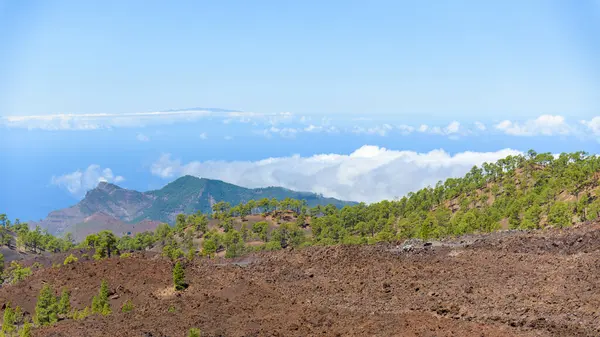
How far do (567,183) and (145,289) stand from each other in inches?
3451

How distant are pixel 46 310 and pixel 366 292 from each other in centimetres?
2535

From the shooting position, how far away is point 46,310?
36.2 m

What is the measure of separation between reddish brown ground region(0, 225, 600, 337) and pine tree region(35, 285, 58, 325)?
2805 mm

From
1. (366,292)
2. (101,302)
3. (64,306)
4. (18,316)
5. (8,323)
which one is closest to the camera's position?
(366,292)

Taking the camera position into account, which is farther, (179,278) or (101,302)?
(179,278)

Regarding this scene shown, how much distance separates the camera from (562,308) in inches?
976

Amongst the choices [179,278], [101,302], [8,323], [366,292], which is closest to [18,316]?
[8,323]

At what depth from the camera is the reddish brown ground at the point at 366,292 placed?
2427 cm

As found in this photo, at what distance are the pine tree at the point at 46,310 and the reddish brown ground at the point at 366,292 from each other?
2.80 m

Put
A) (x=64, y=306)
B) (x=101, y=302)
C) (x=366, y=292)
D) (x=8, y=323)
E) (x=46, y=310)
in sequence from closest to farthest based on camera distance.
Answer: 1. (x=366, y=292)
2. (x=8, y=323)
3. (x=101, y=302)
4. (x=46, y=310)
5. (x=64, y=306)

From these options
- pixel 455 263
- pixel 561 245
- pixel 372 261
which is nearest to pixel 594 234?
pixel 561 245

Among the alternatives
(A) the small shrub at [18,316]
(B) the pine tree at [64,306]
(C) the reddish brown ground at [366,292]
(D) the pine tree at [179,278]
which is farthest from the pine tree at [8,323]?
(D) the pine tree at [179,278]

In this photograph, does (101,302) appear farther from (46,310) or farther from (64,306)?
(46,310)

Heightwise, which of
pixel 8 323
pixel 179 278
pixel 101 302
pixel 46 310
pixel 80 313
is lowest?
pixel 8 323
